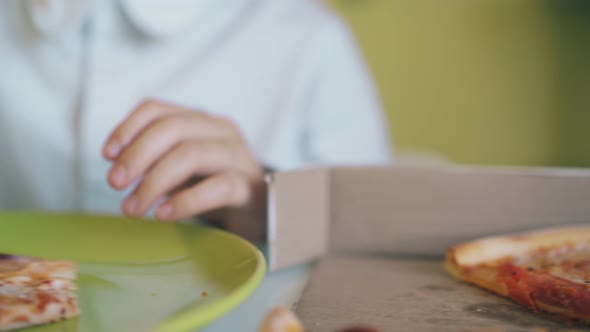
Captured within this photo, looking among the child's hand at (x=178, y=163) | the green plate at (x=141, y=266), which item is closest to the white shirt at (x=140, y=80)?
the child's hand at (x=178, y=163)

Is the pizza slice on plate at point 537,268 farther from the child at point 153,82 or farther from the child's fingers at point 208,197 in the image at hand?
the child at point 153,82

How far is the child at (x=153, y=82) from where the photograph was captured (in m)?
0.92

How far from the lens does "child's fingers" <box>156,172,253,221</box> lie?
0.52 metres

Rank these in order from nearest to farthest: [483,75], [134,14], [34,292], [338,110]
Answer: [34,292], [134,14], [338,110], [483,75]

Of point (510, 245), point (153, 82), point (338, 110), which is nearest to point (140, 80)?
point (153, 82)

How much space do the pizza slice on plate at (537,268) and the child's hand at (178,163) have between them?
0.77 feet

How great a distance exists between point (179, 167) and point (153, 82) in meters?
0.49

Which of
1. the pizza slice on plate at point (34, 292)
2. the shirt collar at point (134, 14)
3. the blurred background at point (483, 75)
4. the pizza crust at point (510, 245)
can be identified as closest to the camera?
the pizza slice on plate at point (34, 292)

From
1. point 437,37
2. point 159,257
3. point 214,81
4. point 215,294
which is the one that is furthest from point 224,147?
point 437,37

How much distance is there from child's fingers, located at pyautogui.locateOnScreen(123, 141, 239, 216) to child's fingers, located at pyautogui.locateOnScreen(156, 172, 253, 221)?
2 centimetres

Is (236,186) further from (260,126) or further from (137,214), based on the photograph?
(260,126)

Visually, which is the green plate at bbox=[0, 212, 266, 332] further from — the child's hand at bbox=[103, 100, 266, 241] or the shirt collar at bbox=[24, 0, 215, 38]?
the shirt collar at bbox=[24, 0, 215, 38]

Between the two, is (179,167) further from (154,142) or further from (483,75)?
(483,75)

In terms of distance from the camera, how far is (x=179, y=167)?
546 millimetres
